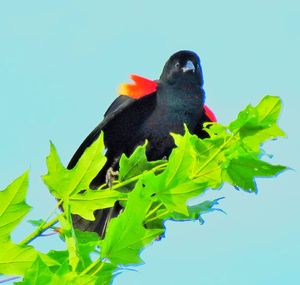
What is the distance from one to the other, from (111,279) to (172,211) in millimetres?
243

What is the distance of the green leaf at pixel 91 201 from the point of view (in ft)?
4.12

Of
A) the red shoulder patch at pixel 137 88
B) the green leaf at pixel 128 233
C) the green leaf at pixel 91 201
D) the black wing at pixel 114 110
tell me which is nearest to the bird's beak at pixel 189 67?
the red shoulder patch at pixel 137 88

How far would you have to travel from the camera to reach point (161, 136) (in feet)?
14.2

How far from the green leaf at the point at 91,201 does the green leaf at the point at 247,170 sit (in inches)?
8.3

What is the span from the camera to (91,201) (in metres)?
1.27

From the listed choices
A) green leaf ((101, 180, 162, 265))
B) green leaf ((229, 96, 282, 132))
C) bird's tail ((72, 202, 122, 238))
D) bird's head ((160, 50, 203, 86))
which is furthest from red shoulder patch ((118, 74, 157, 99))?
green leaf ((101, 180, 162, 265))

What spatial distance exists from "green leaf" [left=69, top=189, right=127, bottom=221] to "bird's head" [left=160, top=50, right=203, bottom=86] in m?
3.24

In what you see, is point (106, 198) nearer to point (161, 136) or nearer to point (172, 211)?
point (172, 211)

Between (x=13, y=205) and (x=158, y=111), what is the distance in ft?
11.1

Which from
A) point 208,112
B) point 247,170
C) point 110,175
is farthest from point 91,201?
point 208,112

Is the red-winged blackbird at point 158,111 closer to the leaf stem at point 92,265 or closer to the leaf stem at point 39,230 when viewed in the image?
the leaf stem at point 39,230

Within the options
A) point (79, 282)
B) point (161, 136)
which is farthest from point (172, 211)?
point (161, 136)

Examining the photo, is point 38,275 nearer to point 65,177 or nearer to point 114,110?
point 65,177

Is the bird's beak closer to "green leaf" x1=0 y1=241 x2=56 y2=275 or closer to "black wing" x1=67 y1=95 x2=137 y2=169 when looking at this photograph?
"black wing" x1=67 y1=95 x2=137 y2=169
